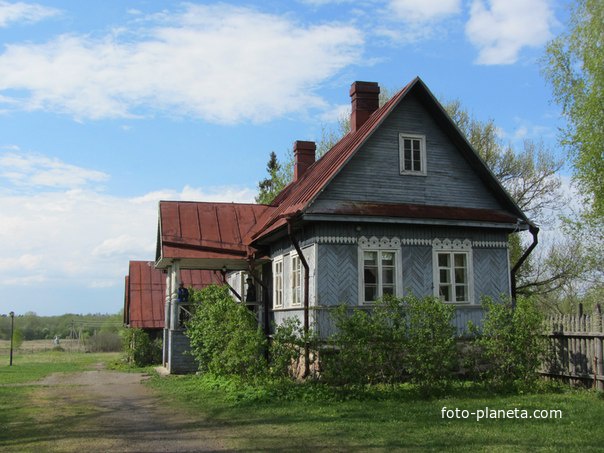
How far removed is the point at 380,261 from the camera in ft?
53.4

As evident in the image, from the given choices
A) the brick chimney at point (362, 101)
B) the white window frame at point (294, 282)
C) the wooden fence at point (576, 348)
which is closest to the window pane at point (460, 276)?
the wooden fence at point (576, 348)

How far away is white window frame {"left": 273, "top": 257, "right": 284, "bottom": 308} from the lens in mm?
18703

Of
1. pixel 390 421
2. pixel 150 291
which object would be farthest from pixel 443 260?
pixel 150 291

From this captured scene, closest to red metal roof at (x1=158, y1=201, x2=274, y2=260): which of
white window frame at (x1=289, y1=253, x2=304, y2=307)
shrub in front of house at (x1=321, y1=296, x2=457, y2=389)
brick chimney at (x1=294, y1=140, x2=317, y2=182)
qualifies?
brick chimney at (x1=294, y1=140, x2=317, y2=182)

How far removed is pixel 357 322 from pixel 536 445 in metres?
5.03

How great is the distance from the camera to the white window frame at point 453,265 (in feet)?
55.1

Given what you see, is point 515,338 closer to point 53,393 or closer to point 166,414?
point 166,414

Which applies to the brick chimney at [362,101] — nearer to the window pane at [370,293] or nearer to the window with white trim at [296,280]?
the window with white trim at [296,280]

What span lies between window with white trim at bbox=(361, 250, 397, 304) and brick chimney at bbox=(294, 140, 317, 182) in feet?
28.6

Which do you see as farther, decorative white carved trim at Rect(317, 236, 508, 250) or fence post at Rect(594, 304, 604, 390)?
decorative white carved trim at Rect(317, 236, 508, 250)

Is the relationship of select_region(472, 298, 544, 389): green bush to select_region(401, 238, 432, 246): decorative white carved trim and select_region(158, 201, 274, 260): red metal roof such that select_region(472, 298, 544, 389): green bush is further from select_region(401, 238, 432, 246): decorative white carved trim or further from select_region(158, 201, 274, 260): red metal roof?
select_region(158, 201, 274, 260): red metal roof

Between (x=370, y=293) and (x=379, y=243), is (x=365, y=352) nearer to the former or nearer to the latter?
(x=370, y=293)

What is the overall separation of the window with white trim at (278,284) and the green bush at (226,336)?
6.54 ft

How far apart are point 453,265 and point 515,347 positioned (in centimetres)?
390
